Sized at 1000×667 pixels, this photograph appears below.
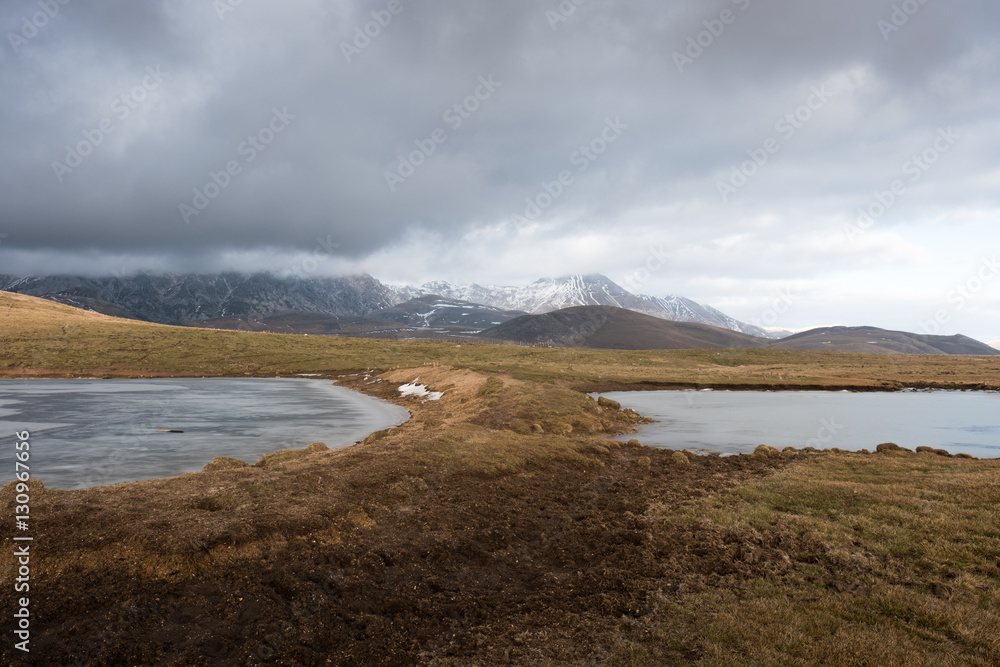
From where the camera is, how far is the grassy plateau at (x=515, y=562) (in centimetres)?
935

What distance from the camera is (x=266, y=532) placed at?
1356 centimetres

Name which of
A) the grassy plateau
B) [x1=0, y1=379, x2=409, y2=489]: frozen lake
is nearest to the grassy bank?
[x1=0, y1=379, x2=409, y2=489]: frozen lake

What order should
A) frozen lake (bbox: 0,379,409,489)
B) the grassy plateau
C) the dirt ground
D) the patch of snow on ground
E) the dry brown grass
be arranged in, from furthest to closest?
the patch of snow on ground < frozen lake (bbox: 0,379,409,489) < the dirt ground < the grassy plateau < the dry brown grass

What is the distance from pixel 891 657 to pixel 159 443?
37.8m

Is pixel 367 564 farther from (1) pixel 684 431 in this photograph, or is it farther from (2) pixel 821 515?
(1) pixel 684 431

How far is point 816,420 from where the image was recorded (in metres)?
48.6

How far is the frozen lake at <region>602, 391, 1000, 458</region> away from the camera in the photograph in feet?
118

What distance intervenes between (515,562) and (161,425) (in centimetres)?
3809

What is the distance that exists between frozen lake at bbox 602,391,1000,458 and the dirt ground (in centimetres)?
1990

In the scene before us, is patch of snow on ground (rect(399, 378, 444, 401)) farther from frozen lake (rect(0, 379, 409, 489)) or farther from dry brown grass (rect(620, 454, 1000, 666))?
dry brown grass (rect(620, 454, 1000, 666))

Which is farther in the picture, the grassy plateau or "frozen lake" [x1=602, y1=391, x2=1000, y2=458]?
"frozen lake" [x1=602, y1=391, x2=1000, y2=458]

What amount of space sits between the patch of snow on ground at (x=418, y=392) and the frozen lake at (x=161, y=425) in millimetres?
4536

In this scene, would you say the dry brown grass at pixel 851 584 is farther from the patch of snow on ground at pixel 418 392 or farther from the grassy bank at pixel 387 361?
→ the grassy bank at pixel 387 361

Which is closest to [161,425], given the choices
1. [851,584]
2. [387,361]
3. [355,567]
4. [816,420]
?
[355,567]
